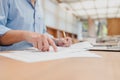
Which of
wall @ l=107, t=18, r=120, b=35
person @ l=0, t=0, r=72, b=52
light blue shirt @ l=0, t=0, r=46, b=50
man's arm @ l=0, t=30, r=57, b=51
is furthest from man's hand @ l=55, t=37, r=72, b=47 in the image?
wall @ l=107, t=18, r=120, b=35

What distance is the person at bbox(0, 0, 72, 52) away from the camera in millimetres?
819

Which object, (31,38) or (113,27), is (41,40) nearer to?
(31,38)

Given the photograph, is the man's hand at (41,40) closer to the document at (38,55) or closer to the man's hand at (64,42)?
the document at (38,55)

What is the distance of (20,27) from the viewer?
1.13m

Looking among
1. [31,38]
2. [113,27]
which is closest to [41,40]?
[31,38]

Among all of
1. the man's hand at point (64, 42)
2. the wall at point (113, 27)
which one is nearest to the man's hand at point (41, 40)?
the man's hand at point (64, 42)

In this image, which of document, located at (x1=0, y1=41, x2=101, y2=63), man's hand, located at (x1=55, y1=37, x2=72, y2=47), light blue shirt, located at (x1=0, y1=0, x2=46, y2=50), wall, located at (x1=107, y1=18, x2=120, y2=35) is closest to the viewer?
document, located at (x1=0, y1=41, x2=101, y2=63)

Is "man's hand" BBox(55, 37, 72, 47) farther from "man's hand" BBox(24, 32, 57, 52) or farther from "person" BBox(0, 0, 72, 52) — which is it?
"man's hand" BBox(24, 32, 57, 52)

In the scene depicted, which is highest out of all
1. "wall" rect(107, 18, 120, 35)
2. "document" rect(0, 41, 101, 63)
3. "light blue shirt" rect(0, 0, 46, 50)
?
"wall" rect(107, 18, 120, 35)

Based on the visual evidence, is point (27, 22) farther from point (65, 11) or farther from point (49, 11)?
point (65, 11)

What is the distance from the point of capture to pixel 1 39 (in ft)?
3.15

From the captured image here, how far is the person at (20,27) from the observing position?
82 cm

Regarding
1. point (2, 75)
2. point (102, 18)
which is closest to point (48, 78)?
point (2, 75)

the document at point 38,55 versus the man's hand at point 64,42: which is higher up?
the man's hand at point 64,42
